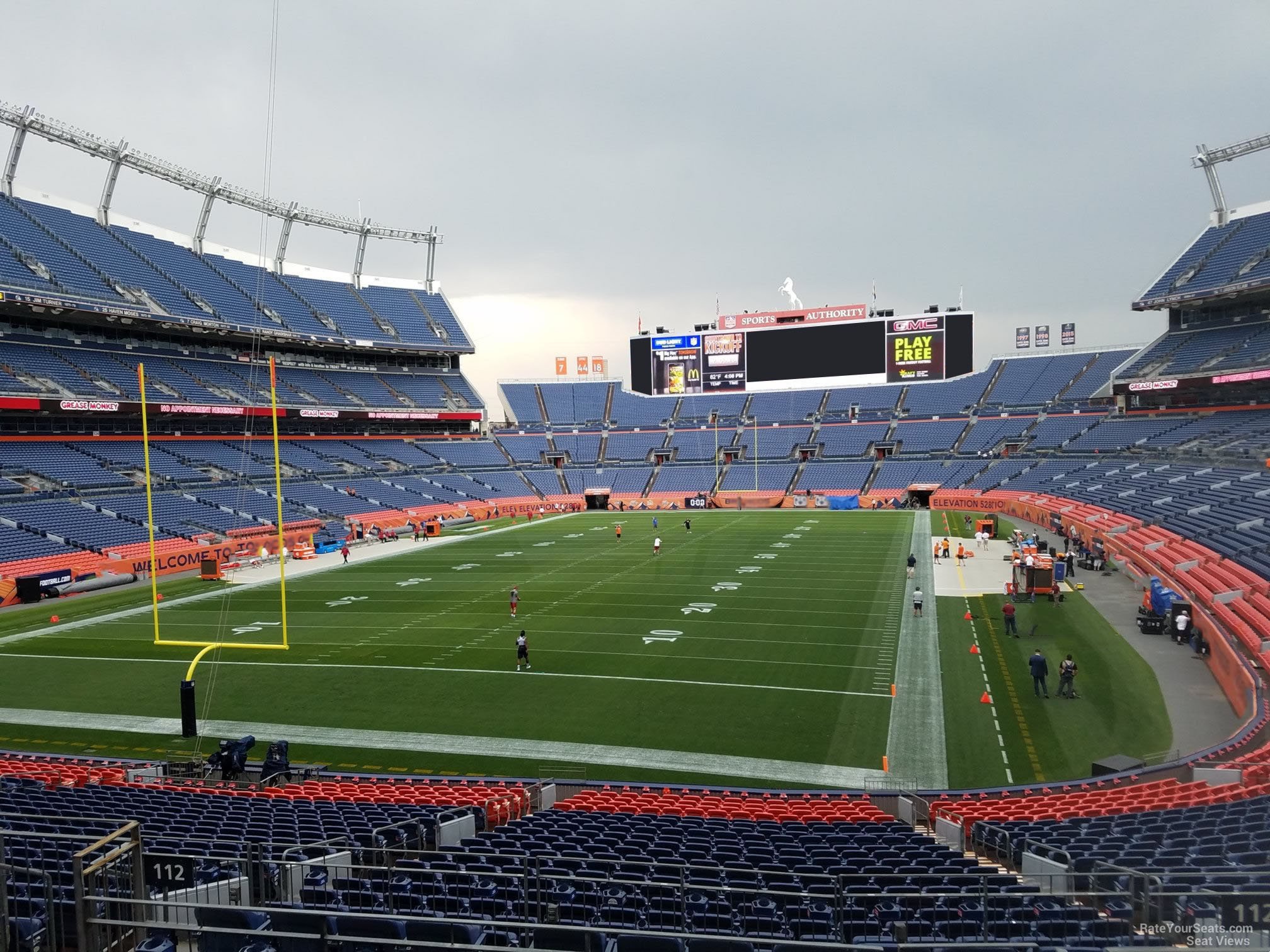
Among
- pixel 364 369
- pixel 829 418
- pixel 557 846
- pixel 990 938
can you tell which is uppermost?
A: pixel 364 369

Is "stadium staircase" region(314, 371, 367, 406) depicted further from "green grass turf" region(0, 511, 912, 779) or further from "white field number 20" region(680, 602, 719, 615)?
"white field number 20" region(680, 602, 719, 615)

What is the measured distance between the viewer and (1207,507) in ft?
103

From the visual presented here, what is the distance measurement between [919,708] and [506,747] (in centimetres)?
865

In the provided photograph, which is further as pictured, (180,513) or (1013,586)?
(180,513)

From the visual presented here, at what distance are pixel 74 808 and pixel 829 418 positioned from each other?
224ft

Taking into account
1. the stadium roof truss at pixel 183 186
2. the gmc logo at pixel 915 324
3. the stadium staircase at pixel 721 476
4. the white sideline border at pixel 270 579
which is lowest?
the white sideline border at pixel 270 579

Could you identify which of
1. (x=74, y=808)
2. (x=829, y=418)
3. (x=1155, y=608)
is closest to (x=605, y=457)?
(x=829, y=418)

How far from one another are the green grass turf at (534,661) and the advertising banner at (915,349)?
3560 cm

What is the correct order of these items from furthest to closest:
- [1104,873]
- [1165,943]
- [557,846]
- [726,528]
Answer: [726,528] < [557,846] < [1104,873] < [1165,943]

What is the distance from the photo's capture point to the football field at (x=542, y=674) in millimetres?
15328

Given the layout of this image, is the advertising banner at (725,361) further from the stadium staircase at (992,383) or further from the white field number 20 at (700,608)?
the white field number 20 at (700,608)

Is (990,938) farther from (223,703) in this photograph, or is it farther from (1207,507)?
(1207,507)

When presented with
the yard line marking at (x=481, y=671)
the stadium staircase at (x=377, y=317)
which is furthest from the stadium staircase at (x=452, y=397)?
the yard line marking at (x=481, y=671)

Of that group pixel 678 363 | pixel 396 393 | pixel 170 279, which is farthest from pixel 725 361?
pixel 170 279
